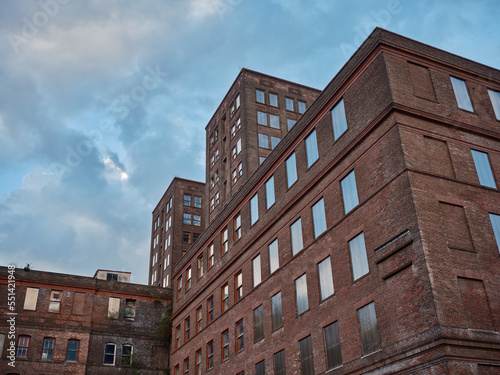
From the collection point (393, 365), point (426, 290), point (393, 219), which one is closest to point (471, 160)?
point (393, 219)

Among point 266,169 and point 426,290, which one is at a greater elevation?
point 266,169

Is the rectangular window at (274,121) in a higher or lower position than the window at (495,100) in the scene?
higher

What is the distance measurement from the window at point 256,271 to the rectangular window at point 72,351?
1904cm

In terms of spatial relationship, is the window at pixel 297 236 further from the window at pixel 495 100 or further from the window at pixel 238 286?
the window at pixel 495 100

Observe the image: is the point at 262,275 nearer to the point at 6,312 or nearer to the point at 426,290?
the point at 426,290

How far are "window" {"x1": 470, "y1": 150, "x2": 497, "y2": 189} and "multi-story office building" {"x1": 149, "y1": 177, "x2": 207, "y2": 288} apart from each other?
155 ft

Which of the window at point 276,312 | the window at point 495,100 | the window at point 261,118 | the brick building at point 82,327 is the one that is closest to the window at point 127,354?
the brick building at point 82,327

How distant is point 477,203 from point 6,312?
37.0 m

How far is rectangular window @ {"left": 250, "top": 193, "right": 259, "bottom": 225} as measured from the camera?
35.9 metres

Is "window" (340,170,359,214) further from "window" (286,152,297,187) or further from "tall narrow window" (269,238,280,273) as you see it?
"tall narrow window" (269,238,280,273)

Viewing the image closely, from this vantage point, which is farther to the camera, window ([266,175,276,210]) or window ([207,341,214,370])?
window ([207,341,214,370])

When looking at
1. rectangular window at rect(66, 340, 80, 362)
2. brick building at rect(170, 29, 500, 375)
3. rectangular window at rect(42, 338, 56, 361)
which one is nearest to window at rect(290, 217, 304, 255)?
brick building at rect(170, 29, 500, 375)

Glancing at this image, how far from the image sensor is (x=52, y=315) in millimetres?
44594

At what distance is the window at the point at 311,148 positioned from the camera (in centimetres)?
2994
